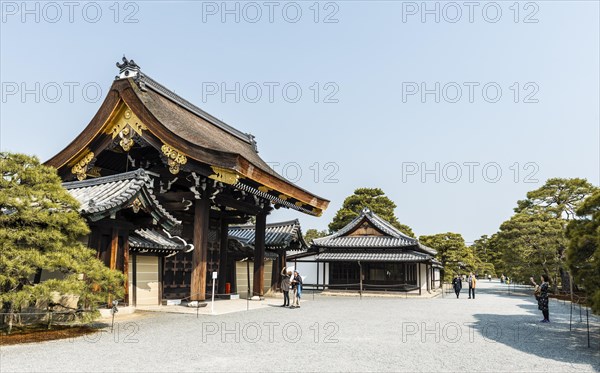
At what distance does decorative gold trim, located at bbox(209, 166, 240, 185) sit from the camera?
14.2 m

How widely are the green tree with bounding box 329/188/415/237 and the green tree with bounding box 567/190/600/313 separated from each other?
4486 centimetres

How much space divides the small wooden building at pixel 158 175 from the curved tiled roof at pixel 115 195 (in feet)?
0.14

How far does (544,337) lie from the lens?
10906 mm

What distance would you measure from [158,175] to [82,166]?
9.97 feet

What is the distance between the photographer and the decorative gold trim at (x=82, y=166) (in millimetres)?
15770

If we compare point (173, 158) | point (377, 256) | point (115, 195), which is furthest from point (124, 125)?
point (377, 256)

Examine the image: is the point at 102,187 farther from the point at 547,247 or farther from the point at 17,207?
the point at 547,247

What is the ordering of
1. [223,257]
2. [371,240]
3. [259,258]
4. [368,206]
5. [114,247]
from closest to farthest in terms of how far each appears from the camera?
[114,247]
[259,258]
[223,257]
[371,240]
[368,206]

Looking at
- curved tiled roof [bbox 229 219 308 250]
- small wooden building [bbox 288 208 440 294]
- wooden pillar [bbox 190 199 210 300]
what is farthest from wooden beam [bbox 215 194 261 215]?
small wooden building [bbox 288 208 440 294]

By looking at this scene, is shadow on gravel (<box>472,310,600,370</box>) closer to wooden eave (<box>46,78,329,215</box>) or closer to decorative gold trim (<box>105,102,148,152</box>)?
wooden eave (<box>46,78,329,215</box>)

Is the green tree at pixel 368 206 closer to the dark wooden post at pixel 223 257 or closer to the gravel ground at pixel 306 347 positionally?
the dark wooden post at pixel 223 257

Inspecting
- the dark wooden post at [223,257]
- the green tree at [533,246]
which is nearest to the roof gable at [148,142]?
the dark wooden post at [223,257]

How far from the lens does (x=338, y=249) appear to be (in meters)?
32.6

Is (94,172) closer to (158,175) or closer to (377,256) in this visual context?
(158,175)
